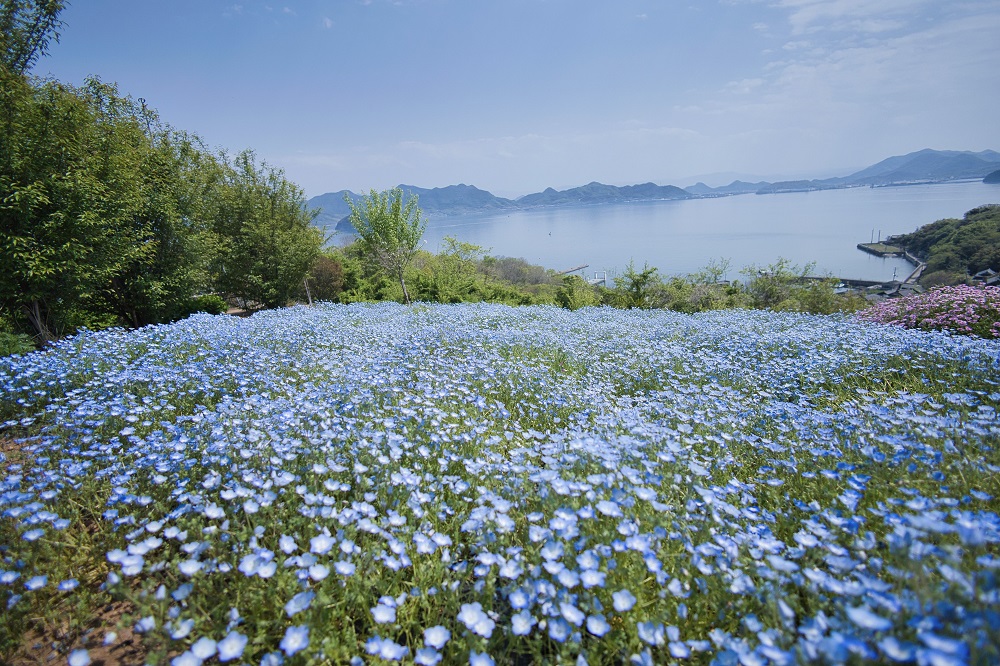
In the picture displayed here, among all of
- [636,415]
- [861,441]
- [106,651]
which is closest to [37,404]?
[106,651]

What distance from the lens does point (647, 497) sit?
2.38m

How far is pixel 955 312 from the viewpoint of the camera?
834cm

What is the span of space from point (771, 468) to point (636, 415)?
1.08 meters

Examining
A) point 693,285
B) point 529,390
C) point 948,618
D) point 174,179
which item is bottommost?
point 693,285

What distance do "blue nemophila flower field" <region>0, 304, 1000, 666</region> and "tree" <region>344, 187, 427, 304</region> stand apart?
53.3 ft

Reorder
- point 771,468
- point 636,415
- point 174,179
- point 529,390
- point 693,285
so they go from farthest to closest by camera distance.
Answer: point 693,285 < point 174,179 < point 529,390 < point 636,415 < point 771,468

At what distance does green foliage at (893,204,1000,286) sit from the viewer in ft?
132

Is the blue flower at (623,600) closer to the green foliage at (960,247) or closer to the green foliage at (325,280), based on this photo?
the green foliage at (325,280)

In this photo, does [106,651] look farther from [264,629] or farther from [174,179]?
[174,179]

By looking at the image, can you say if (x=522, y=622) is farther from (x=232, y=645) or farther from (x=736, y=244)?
(x=736, y=244)

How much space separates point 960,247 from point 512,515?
6871cm

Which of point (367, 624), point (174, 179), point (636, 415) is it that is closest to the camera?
point (367, 624)

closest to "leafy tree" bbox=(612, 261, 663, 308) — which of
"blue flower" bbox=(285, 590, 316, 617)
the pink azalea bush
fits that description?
the pink azalea bush

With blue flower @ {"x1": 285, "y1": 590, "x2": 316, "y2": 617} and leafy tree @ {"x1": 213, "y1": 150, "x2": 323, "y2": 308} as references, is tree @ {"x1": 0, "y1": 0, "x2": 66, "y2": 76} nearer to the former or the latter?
leafy tree @ {"x1": 213, "y1": 150, "x2": 323, "y2": 308}
